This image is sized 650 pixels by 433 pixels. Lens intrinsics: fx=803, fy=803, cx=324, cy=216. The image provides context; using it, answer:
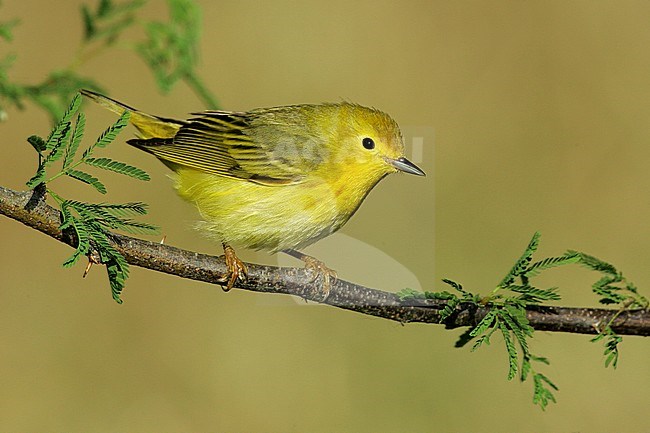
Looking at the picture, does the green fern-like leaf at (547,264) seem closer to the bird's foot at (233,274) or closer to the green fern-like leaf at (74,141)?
the bird's foot at (233,274)

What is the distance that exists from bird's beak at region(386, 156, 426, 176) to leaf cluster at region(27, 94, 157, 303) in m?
1.67

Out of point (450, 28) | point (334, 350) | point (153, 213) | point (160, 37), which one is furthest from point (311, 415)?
point (450, 28)

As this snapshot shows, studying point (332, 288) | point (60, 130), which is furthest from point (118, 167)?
point (332, 288)

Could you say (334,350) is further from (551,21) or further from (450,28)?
(551,21)

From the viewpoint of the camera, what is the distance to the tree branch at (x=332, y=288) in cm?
241

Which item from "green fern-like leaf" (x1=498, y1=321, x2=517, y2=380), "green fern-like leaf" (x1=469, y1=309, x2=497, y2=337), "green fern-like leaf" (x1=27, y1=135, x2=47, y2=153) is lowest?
"green fern-like leaf" (x1=498, y1=321, x2=517, y2=380)

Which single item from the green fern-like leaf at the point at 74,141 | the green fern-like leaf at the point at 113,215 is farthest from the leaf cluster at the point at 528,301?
the green fern-like leaf at the point at 74,141

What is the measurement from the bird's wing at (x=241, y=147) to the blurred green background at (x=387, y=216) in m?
0.60

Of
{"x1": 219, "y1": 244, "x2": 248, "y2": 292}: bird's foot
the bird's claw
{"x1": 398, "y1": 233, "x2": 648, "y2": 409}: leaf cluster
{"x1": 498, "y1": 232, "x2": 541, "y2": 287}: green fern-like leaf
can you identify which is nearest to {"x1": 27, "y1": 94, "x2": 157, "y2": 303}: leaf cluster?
{"x1": 219, "y1": 244, "x2": 248, "y2": 292}: bird's foot

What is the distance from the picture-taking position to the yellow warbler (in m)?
3.94

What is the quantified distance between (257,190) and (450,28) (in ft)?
22.6

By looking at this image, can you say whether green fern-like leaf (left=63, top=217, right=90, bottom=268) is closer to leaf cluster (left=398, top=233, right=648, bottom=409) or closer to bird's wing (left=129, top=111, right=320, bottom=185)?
leaf cluster (left=398, top=233, right=648, bottom=409)

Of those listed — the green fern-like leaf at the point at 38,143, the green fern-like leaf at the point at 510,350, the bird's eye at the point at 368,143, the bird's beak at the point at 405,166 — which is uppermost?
the bird's eye at the point at 368,143

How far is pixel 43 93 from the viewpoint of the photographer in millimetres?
3389
